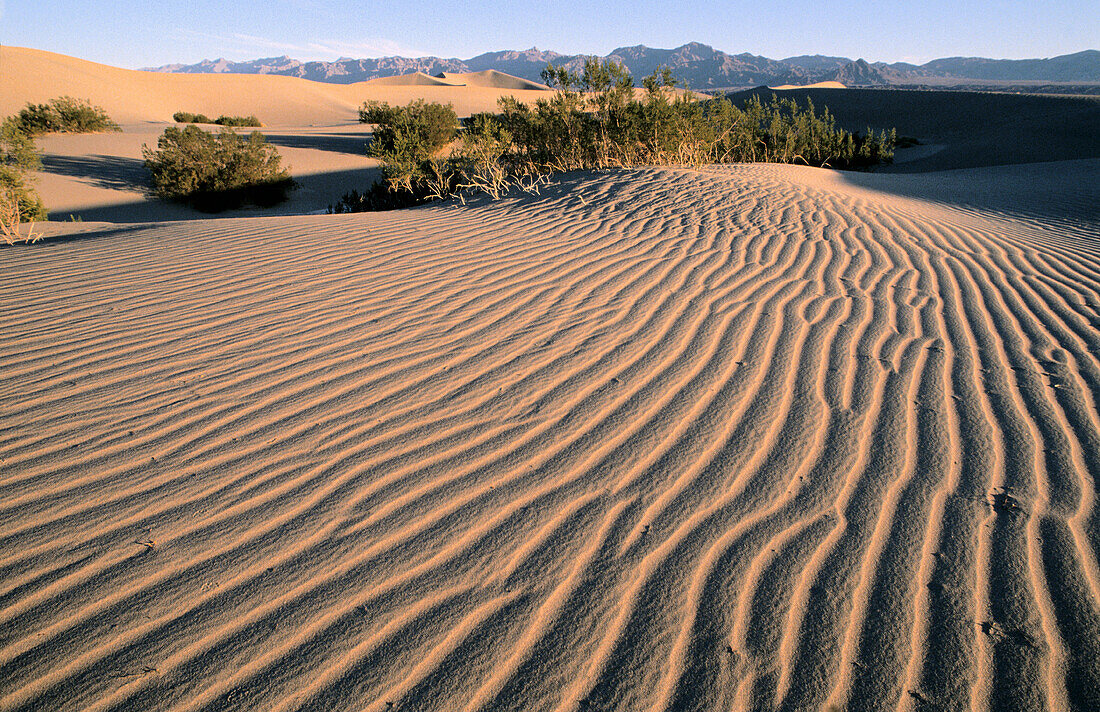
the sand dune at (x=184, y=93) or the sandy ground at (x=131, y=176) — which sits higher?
the sand dune at (x=184, y=93)

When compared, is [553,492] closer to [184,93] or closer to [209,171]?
[209,171]

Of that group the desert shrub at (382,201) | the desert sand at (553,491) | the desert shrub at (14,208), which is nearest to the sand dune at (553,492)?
the desert sand at (553,491)

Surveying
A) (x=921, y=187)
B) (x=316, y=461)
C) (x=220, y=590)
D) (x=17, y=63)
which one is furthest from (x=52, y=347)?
(x=17, y=63)

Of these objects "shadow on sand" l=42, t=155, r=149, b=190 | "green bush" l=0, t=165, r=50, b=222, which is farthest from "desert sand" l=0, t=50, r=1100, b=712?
"shadow on sand" l=42, t=155, r=149, b=190

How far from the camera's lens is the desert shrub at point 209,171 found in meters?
11.2

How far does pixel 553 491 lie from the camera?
206 cm

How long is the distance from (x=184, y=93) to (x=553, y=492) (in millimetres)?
47367

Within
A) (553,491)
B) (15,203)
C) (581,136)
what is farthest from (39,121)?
(553,491)

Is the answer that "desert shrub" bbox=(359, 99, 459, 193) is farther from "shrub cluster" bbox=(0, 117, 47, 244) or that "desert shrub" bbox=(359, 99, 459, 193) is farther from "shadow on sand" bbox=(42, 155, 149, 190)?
"shadow on sand" bbox=(42, 155, 149, 190)

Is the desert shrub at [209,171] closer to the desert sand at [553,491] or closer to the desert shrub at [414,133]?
the desert shrub at [414,133]

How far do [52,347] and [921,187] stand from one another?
37.1 feet

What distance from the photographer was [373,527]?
1.89 metres

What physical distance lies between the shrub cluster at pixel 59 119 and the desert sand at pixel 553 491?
1862cm

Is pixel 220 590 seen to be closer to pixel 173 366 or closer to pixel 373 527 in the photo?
pixel 373 527
